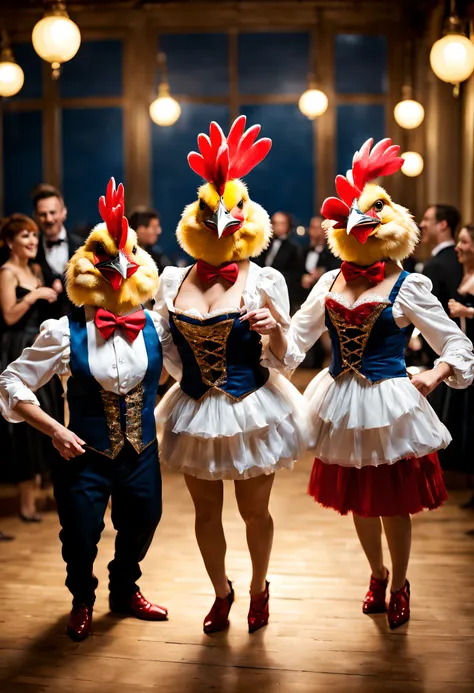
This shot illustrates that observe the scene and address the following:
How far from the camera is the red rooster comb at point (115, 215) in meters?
2.73

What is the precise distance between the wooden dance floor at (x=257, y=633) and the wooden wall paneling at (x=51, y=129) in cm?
712

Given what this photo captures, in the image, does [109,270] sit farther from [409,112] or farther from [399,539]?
[409,112]

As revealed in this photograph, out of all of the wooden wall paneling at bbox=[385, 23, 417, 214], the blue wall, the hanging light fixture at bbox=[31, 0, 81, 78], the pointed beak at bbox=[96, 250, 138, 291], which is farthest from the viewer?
the blue wall

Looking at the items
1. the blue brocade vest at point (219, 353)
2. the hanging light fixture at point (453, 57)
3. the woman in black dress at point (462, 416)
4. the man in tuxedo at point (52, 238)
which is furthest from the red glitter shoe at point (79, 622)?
the hanging light fixture at point (453, 57)

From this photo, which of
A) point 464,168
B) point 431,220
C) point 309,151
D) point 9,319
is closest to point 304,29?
point 309,151

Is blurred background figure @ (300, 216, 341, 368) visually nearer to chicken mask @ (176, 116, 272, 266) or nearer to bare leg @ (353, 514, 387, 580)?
bare leg @ (353, 514, 387, 580)

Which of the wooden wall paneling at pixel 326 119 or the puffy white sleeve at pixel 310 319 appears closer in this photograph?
the puffy white sleeve at pixel 310 319

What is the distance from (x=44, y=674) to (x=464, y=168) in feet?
22.1

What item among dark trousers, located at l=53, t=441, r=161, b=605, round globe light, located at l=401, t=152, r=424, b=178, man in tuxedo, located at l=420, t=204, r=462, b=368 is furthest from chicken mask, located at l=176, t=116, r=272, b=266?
round globe light, located at l=401, t=152, r=424, b=178

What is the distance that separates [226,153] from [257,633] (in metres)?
1.59

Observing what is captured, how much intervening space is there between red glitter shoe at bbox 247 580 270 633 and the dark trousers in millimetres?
434

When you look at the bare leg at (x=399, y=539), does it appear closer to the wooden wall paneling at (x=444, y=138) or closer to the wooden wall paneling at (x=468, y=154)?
the wooden wall paneling at (x=468, y=154)

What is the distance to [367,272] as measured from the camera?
2832 millimetres

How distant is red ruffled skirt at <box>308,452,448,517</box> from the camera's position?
2828 mm
